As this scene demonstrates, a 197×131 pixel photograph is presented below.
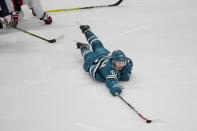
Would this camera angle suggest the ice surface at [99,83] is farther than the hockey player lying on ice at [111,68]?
No

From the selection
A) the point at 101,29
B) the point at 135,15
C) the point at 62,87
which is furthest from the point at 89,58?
the point at 135,15

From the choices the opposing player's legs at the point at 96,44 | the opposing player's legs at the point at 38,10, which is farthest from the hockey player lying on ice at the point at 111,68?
the opposing player's legs at the point at 38,10

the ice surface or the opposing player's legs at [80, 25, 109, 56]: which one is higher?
the opposing player's legs at [80, 25, 109, 56]

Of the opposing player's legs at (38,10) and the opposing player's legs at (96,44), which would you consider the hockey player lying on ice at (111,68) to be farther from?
the opposing player's legs at (38,10)

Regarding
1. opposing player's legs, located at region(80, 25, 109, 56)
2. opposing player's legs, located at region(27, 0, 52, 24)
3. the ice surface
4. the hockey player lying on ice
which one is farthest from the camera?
opposing player's legs, located at region(27, 0, 52, 24)

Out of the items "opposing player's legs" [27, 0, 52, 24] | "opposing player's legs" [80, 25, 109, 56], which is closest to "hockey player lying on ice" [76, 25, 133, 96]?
"opposing player's legs" [80, 25, 109, 56]

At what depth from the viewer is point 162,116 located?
6.12 ft

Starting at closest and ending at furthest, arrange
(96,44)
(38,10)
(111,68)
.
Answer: (111,68), (96,44), (38,10)

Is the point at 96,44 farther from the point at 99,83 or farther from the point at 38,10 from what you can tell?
the point at 38,10

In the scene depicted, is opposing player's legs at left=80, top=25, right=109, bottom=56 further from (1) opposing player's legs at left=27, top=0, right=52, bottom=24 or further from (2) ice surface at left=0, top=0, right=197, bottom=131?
(1) opposing player's legs at left=27, top=0, right=52, bottom=24

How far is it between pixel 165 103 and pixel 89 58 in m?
0.75

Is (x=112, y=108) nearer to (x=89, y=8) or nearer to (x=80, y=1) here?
(x=89, y=8)

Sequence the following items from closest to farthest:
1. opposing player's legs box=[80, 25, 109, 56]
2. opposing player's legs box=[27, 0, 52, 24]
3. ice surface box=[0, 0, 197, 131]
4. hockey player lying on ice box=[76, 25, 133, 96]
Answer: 1. ice surface box=[0, 0, 197, 131]
2. hockey player lying on ice box=[76, 25, 133, 96]
3. opposing player's legs box=[80, 25, 109, 56]
4. opposing player's legs box=[27, 0, 52, 24]

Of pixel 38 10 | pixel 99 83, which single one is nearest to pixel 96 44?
pixel 99 83
